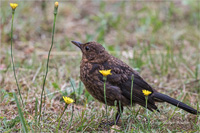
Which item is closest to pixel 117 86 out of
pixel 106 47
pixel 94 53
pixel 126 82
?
pixel 126 82

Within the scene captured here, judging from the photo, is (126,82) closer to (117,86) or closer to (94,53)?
(117,86)

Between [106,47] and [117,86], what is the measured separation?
2.38 meters

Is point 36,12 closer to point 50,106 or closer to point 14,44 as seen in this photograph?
point 14,44

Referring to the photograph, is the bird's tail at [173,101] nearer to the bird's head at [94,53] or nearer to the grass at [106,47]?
the grass at [106,47]

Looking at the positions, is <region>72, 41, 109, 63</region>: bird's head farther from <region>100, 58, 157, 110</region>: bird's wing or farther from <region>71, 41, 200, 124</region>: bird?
<region>100, 58, 157, 110</region>: bird's wing

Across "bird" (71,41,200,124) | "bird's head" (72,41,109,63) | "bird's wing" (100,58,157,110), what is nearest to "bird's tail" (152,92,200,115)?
"bird" (71,41,200,124)

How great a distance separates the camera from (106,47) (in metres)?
5.97

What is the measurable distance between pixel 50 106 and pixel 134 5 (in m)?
4.84

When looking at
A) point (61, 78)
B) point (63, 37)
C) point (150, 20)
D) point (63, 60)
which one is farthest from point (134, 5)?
point (61, 78)

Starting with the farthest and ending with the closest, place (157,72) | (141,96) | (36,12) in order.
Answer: (36,12), (157,72), (141,96)

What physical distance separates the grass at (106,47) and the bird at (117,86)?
15 centimetres

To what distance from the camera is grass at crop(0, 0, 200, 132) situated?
3.62 m

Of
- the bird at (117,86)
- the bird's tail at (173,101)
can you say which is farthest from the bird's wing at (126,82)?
the bird's tail at (173,101)

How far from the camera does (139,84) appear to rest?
147 inches
